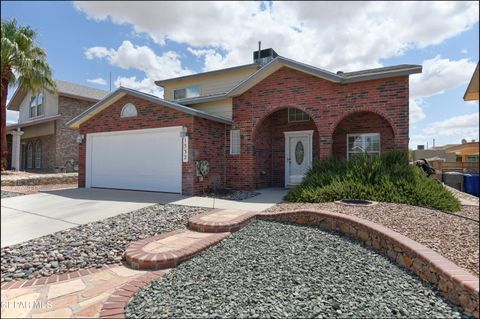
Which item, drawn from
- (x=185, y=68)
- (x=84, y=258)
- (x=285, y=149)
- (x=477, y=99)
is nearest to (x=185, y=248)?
(x=84, y=258)

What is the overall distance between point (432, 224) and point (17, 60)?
5258 millimetres

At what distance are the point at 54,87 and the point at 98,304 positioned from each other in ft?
8.21

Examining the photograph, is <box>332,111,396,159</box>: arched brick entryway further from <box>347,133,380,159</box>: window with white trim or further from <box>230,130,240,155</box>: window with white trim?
<box>230,130,240,155</box>: window with white trim

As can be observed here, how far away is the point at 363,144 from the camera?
418 inches

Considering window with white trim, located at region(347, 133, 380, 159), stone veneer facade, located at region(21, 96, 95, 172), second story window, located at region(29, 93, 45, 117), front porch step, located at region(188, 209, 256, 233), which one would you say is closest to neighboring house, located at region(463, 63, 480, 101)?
second story window, located at region(29, 93, 45, 117)

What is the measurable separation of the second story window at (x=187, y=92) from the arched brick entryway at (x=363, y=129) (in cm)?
830

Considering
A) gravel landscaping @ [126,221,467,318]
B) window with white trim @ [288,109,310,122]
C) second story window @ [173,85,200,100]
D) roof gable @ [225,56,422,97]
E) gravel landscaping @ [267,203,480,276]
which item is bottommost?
gravel landscaping @ [126,221,467,318]

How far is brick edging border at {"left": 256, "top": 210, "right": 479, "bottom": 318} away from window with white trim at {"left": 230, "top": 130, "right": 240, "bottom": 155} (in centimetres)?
524

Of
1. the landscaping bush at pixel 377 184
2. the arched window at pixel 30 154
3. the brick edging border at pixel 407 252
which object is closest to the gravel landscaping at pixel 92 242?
the brick edging border at pixel 407 252

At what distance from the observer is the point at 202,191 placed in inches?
391

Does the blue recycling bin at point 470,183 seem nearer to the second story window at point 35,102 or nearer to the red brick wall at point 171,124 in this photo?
the red brick wall at point 171,124

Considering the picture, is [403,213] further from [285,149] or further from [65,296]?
[285,149]

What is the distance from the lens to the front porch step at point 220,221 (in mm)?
5330

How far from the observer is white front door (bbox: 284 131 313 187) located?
11.6 meters
